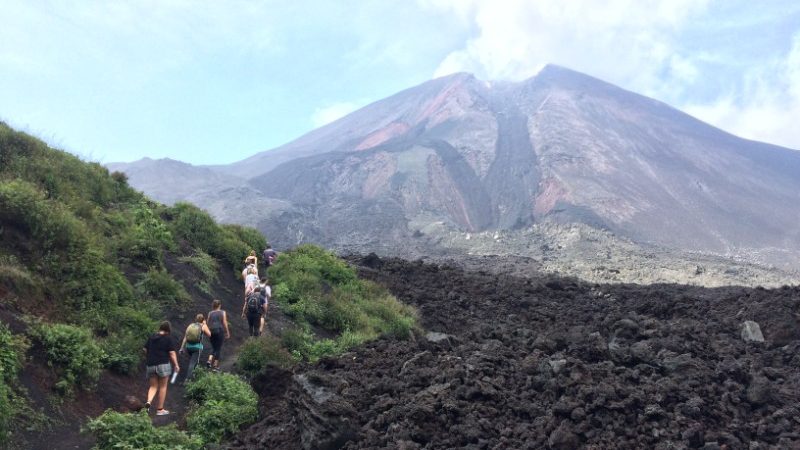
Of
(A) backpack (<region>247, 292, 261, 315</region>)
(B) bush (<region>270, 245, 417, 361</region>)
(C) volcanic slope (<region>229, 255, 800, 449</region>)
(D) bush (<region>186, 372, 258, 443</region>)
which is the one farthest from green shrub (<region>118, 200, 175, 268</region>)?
(C) volcanic slope (<region>229, 255, 800, 449</region>)

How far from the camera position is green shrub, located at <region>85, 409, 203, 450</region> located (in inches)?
259

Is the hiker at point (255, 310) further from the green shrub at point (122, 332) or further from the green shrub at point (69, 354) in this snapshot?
the green shrub at point (69, 354)

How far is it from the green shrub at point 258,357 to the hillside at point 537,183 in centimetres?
2051

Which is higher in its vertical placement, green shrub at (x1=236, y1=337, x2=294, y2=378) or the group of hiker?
the group of hiker

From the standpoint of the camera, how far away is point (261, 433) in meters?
7.78

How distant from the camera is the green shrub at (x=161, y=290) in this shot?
37.1 ft

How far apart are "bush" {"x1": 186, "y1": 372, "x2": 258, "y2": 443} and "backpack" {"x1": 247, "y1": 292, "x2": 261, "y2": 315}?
2.25 meters

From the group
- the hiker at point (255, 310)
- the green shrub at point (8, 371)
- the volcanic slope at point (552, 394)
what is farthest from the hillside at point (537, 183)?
the green shrub at point (8, 371)

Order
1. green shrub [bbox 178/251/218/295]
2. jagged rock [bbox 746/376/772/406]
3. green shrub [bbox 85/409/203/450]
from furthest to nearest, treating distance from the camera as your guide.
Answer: green shrub [bbox 178/251/218/295], jagged rock [bbox 746/376/772/406], green shrub [bbox 85/409/203/450]

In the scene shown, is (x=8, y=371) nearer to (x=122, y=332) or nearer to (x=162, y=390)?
(x=162, y=390)

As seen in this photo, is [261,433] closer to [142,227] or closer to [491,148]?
[142,227]

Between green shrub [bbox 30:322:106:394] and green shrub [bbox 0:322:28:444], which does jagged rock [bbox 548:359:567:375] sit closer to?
green shrub [bbox 30:322:106:394]

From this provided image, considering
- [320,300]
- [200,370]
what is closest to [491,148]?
[320,300]

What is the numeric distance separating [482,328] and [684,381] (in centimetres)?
552
